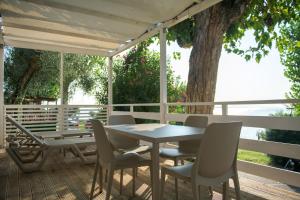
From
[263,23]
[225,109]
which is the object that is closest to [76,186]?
[225,109]

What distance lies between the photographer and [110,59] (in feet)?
25.3

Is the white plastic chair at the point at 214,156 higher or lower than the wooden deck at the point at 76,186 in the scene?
higher

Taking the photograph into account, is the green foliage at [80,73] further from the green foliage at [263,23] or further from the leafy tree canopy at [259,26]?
the green foliage at [263,23]

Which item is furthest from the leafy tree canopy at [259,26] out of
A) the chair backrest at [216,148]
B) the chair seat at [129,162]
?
the chair backrest at [216,148]

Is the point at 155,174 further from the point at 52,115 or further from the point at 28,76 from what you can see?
the point at 28,76

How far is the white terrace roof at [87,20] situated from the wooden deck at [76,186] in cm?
238

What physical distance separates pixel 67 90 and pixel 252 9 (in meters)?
7.15

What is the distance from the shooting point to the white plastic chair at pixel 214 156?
1.83 metres

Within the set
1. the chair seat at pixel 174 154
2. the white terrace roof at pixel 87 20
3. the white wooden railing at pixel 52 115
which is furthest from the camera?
the white wooden railing at pixel 52 115

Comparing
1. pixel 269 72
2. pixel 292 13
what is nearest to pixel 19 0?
pixel 292 13

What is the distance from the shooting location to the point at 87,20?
4.74 m

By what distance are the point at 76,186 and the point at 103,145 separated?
1.14 metres

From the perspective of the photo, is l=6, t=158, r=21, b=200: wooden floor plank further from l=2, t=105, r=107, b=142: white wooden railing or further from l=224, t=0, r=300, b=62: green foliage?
l=224, t=0, r=300, b=62: green foliage

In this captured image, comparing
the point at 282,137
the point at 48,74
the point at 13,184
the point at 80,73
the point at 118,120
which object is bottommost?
the point at 13,184
